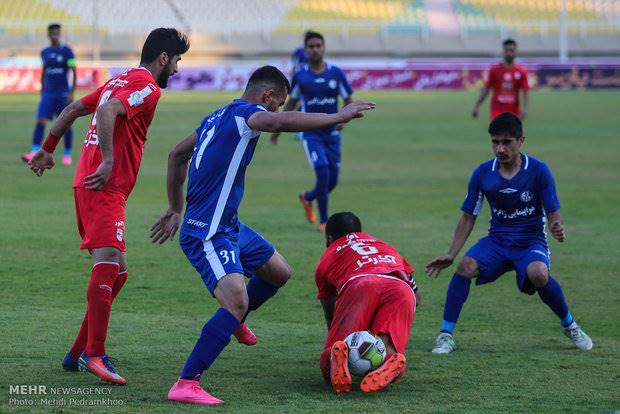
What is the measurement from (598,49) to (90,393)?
56565 mm

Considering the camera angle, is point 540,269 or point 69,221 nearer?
point 540,269

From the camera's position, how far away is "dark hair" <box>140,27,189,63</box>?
6.59m

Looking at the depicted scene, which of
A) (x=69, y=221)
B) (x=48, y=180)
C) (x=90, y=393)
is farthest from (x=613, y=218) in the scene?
(x=90, y=393)

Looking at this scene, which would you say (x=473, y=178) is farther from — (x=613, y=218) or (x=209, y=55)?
(x=209, y=55)

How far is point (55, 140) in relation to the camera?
6961 millimetres

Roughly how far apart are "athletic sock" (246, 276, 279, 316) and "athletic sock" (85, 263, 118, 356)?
Answer: 1125mm

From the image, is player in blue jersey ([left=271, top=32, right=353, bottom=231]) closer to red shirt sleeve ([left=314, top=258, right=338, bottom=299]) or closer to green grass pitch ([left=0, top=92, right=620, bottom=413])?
Answer: green grass pitch ([left=0, top=92, right=620, bottom=413])

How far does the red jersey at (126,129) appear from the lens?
6406mm

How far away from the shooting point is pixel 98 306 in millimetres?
6336

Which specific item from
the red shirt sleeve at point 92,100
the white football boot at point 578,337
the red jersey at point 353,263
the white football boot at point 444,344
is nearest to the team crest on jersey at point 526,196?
the white football boot at point 578,337

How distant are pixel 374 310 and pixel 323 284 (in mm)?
475

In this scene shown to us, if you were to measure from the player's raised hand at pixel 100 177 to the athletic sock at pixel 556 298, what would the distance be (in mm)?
3249

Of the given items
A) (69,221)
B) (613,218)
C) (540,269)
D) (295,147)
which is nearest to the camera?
(540,269)

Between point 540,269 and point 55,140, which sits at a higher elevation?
point 55,140
